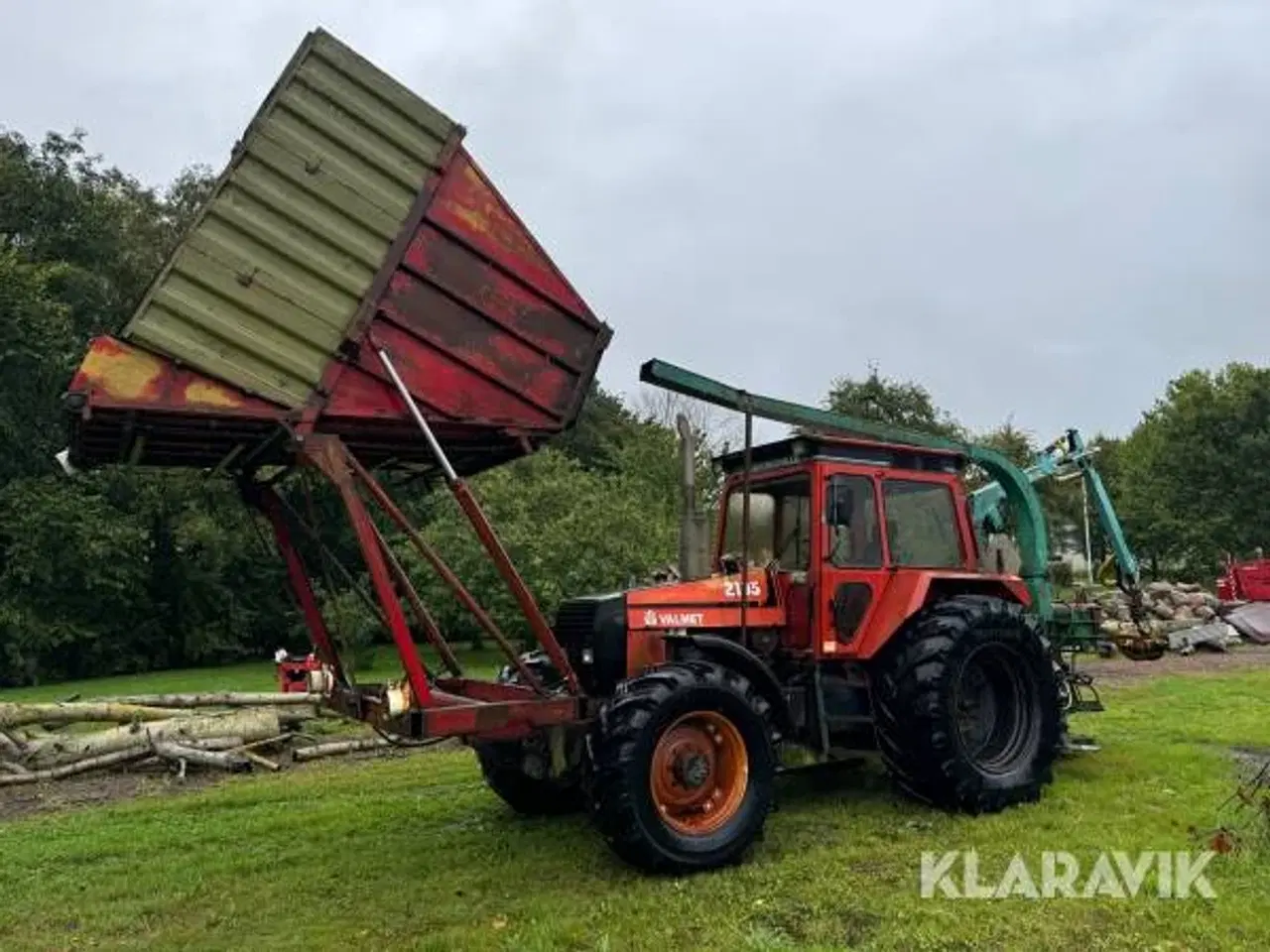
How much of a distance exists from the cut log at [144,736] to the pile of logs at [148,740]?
0.01 meters

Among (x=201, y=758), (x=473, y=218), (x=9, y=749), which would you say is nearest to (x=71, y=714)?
(x=9, y=749)

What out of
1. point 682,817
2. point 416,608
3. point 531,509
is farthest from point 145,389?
point 531,509

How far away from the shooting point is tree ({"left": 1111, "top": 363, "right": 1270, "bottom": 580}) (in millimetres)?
46969

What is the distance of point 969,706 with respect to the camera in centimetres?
830

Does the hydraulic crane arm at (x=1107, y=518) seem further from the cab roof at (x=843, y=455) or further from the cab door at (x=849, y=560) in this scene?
the cab door at (x=849, y=560)

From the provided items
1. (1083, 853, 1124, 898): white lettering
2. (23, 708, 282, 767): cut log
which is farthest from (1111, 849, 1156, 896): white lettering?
(23, 708, 282, 767): cut log

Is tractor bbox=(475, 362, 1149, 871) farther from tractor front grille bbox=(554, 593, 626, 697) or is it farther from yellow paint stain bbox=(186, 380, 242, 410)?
yellow paint stain bbox=(186, 380, 242, 410)

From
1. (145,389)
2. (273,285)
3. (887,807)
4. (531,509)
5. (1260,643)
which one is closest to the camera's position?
(145,389)

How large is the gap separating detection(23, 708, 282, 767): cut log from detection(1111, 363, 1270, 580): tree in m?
43.1

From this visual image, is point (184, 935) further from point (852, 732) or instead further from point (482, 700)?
point (852, 732)

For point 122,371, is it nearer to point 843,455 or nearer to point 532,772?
point 532,772

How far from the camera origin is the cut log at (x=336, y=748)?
12.1 meters

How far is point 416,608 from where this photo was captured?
656 cm

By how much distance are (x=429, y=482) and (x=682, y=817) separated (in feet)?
10.2
